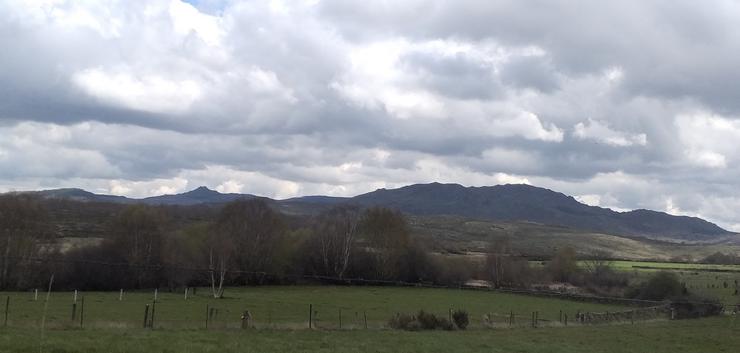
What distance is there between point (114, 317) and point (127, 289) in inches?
1946

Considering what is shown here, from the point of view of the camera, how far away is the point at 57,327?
33406 mm

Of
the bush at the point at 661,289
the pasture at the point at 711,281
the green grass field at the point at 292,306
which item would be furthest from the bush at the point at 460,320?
the bush at the point at 661,289

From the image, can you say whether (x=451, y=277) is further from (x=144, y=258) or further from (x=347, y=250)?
(x=144, y=258)

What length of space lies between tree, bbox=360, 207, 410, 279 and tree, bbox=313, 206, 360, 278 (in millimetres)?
3688

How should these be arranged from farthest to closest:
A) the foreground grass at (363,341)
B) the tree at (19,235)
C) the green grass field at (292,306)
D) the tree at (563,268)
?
the tree at (563,268) < the tree at (19,235) < the green grass field at (292,306) < the foreground grass at (363,341)

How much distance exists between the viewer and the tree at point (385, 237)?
416 ft

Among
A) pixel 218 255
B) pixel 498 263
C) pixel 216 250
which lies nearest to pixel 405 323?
pixel 218 255

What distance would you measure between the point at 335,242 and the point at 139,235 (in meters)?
35.0

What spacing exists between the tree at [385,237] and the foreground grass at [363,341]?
75838mm

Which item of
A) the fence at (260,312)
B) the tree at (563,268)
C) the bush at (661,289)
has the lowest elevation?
the fence at (260,312)

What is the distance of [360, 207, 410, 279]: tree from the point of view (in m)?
127

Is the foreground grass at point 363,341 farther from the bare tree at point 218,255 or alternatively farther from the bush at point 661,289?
the bare tree at point 218,255

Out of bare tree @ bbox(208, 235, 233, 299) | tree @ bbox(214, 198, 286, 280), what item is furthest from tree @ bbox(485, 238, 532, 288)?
bare tree @ bbox(208, 235, 233, 299)

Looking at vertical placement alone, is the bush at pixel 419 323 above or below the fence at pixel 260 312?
above
